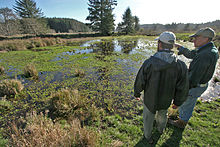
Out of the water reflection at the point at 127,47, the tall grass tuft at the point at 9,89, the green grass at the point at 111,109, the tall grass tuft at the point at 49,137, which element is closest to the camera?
the tall grass tuft at the point at 49,137

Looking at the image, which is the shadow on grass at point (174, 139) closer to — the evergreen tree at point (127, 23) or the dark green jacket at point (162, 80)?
the dark green jacket at point (162, 80)

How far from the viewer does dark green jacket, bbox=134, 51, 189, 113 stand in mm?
1742

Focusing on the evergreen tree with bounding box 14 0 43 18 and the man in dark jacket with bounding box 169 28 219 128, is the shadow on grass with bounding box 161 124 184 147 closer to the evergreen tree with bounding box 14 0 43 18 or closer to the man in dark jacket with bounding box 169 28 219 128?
the man in dark jacket with bounding box 169 28 219 128

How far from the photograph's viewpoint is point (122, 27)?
44.6 metres

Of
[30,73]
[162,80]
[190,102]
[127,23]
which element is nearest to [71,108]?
[162,80]

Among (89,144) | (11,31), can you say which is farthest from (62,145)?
(11,31)

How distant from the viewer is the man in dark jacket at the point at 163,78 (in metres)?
1.74

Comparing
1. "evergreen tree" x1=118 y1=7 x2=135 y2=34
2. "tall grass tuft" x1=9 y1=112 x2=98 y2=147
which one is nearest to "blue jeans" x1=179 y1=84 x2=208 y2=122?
"tall grass tuft" x1=9 y1=112 x2=98 y2=147

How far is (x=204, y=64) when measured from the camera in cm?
209

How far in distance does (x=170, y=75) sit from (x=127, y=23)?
46.9m

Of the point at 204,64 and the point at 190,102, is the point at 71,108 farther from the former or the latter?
the point at 204,64

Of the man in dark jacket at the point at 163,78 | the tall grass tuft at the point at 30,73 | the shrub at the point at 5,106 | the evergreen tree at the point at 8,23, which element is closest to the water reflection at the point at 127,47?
the tall grass tuft at the point at 30,73

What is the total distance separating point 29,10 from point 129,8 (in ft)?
123

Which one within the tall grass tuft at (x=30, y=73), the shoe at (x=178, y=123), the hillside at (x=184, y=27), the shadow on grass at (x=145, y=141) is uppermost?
the hillside at (x=184, y=27)
